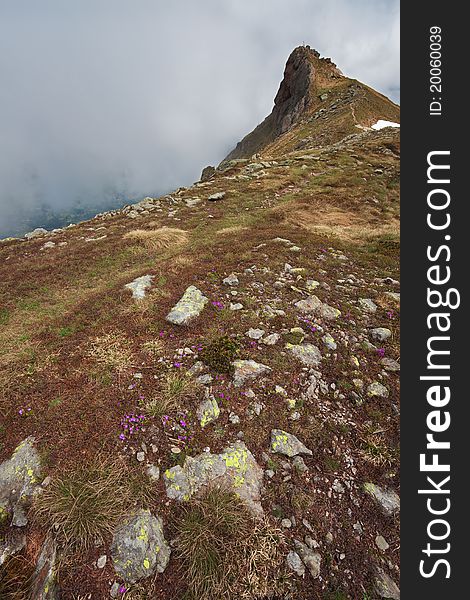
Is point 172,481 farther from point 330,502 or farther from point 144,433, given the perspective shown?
point 330,502

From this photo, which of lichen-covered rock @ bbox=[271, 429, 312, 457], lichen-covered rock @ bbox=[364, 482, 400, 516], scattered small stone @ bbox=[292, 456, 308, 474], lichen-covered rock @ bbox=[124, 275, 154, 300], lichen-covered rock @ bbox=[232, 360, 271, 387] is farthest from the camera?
lichen-covered rock @ bbox=[124, 275, 154, 300]

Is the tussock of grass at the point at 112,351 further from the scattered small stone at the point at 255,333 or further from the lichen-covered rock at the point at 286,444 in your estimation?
the lichen-covered rock at the point at 286,444

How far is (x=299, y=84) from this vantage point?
243ft

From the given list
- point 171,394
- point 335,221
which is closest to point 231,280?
point 171,394

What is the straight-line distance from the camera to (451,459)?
4.47 m

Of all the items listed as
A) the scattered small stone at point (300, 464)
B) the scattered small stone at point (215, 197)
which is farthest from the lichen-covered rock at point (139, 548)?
the scattered small stone at point (215, 197)

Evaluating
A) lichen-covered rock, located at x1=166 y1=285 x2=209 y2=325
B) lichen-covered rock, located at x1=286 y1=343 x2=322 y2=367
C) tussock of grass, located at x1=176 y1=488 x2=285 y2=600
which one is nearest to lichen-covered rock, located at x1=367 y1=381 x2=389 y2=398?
lichen-covered rock, located at x1=286 y1=343 x2=322 y2=367

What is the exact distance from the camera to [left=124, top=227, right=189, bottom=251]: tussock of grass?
17.7 m

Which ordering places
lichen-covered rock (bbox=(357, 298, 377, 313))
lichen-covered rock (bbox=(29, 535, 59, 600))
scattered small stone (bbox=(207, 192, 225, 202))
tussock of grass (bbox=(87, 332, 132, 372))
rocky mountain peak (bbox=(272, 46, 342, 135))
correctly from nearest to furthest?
lichen-covered rock (bbox=(29, 535, 59, 600)), tussock of grass (bbox=(87, 332, 132, 372)), lichen-covered rock (bbox=(357, 298, 377, 313)), scattered small stone (bbox=(207, 192, 225, 202)), rocky mountain peak (bbox=(272, 46, 342, 135))

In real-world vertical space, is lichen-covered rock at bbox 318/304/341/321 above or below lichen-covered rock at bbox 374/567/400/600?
above

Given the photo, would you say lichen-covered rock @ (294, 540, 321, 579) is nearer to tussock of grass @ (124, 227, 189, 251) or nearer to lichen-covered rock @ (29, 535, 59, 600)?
lichen-covered rock @ (29, 535, 59, 600)

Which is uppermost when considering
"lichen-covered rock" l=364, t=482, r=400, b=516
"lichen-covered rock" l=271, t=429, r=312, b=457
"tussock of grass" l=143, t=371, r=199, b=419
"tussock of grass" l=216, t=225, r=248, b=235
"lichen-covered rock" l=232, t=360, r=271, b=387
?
"tussock of grass" l=216, t=225, r=248, b=235

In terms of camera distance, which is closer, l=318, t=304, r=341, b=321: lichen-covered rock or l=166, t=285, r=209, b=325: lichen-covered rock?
l=166, t=285, r=209, b=325: lichen-covered rock

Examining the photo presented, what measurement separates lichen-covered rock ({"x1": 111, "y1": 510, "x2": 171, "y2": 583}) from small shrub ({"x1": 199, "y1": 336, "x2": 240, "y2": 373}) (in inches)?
126
